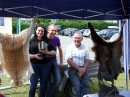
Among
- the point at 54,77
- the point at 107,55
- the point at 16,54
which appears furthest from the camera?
the point at 54,77

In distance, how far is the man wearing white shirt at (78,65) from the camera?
3.75 m

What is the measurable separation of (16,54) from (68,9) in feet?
5.19

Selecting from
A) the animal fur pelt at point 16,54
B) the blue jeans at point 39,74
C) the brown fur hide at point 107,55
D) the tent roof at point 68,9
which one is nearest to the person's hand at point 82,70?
the blue jeans at point 39,74

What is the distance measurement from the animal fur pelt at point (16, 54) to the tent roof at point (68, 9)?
0.97 m

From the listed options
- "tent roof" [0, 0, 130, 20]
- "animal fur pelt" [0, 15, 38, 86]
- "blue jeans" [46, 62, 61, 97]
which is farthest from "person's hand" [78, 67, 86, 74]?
"animal fur pelt" [0, 15, 38, 86]

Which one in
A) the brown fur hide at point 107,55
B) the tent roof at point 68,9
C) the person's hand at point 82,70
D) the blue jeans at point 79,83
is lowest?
the blue jeans at point 79,83

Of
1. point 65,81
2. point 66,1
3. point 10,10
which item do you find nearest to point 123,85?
point 65,81

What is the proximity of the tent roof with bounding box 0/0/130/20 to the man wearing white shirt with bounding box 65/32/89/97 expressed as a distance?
1.61 ft

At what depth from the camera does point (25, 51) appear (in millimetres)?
2703

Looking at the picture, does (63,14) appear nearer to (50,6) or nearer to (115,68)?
(50,6)

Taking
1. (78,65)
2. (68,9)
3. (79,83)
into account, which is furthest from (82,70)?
(68,9)

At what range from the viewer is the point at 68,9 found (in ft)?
13.0

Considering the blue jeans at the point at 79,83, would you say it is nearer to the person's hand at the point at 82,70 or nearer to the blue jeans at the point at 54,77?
the person's hand at the point at 82,70

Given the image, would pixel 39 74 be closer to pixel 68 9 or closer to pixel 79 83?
pixel 79 83
